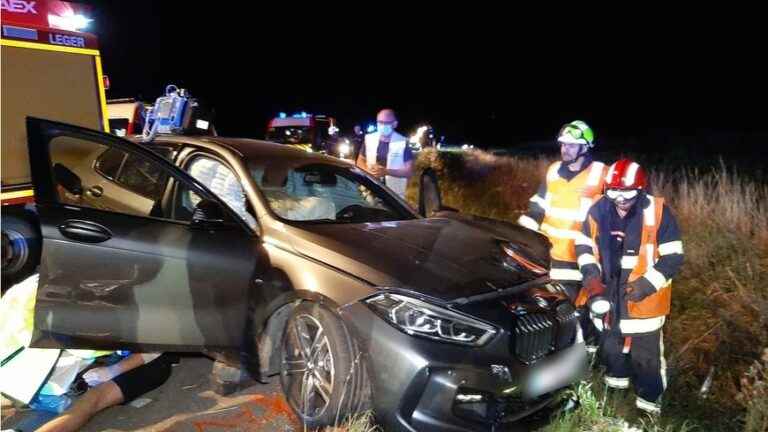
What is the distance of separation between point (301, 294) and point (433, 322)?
0.70m

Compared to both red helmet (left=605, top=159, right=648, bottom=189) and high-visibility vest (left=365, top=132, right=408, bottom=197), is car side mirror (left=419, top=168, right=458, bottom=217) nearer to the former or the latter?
red helmet (left=605, top=159, right=648, bottom=189)

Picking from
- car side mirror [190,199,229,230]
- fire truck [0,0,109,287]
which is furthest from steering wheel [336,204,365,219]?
fire truck [0,0,109,287]

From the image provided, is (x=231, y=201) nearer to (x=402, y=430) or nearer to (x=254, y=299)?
(x=254, y=299)

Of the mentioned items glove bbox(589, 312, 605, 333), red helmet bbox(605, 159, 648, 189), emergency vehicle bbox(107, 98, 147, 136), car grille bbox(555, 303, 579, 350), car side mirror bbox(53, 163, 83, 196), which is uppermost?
emergency vehicle bbox(107, 98, 147, 136)

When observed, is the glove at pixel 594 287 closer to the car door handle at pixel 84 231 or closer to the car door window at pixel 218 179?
the car door window at pixel 218 179

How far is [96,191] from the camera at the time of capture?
151 inches

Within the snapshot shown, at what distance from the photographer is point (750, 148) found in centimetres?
2297

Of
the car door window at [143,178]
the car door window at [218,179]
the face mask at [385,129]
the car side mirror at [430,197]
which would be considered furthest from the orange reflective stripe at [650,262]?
the face mask at [385,129]

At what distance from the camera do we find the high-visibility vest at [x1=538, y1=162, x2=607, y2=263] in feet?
14.4

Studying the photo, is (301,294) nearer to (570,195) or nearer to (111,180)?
(111,180)

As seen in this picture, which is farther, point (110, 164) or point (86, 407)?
point (110, 164)

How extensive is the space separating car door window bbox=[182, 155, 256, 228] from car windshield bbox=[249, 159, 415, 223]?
192 mm

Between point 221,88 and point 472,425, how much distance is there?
54.6 meters

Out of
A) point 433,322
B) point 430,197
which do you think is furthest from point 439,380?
point 430,197
